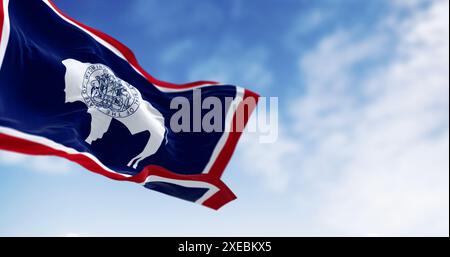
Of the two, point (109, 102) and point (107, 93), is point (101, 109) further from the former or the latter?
point (107, 93)

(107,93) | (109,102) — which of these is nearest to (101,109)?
(109,102)

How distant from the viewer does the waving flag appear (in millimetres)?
8023

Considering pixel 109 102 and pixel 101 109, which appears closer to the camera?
pixel 101 109

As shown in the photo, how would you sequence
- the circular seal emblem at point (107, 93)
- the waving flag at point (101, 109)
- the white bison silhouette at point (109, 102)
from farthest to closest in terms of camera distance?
the circular seal emblem at point (107, 93)
the white bison silhouette at point (109, 102)
the waving flag at point (101, 109)

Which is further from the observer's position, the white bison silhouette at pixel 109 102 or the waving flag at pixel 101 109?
the white bison silhouette at pixel 109 102

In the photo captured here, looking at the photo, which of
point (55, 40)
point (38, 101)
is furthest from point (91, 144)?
point (55, 40)

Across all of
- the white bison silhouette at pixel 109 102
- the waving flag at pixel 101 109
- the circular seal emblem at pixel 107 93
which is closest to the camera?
the waving flag at pixel 101 109

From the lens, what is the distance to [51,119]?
27.8 ft

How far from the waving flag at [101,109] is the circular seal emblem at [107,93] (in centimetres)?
2

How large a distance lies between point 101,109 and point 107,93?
1.47ft

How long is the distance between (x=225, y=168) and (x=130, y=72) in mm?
3593

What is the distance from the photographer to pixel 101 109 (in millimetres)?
9711

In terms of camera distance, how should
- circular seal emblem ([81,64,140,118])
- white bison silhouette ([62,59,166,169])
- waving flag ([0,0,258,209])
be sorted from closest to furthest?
waving flag ([0,0,258,209]) → white bison silhouette ([62,59,166,169]) → circular seal emblem ([81,64,140,118])

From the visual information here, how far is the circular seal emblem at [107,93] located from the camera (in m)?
9.55
